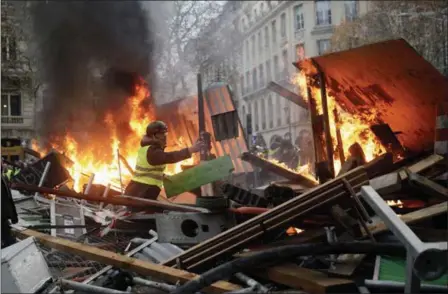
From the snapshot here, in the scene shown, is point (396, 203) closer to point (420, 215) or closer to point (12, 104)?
point (420, 215)

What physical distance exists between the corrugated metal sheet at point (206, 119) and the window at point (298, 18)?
3163 centimetres

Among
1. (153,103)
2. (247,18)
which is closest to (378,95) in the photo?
(153,103)

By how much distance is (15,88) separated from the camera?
26.8 metres

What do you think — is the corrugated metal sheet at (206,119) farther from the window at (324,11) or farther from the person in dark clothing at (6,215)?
the window at (324,11)

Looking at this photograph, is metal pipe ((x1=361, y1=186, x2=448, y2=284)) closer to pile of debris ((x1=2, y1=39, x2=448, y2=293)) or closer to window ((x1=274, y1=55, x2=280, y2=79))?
pile of debris ((x1=2, y1=39, x2=448, y2=293))

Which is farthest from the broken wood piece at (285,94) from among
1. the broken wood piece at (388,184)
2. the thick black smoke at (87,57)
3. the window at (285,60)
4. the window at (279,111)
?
the window at (279,111)

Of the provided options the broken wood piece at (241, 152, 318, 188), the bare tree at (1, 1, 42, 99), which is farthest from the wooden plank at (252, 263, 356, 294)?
the bare tree at (1, 1, 42, 99)

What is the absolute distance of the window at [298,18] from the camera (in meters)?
42.4

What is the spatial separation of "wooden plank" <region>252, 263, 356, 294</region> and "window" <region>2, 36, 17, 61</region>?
21.0m

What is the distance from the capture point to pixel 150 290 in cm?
337

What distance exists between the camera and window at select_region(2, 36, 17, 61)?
2155 centimetres

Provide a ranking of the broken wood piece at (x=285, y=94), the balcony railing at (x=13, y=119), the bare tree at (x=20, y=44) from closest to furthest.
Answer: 1. the broken wood piece at (x=285, y=94)
2. the bare tree at (x=20, y=44)
3. the balcony railing at (x=13, y=119)

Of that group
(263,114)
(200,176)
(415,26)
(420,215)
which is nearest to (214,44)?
(415,26)

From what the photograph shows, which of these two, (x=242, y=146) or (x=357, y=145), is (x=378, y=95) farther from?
(x=242, y=146)
